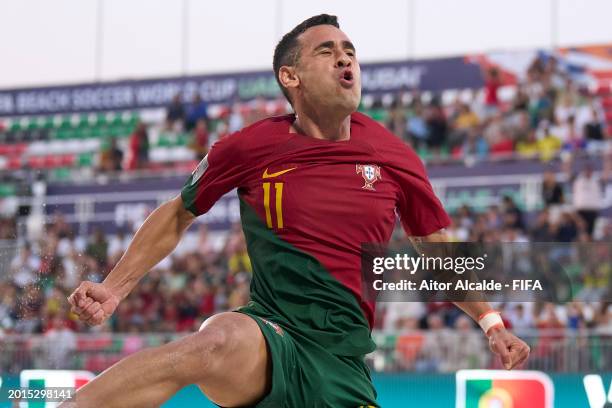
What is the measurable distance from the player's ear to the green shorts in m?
0.93

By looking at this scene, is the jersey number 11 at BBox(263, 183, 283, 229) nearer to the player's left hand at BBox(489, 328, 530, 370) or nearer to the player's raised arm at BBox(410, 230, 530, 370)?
the player's raised arm at BBox(410, 230, 530, 370)

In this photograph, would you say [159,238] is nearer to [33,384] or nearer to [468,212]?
[33,384]

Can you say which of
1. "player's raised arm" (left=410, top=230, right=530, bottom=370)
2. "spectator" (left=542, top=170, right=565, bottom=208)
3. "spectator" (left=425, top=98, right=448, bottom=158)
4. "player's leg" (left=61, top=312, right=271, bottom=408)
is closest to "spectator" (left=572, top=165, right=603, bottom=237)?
"spectator" (left=542, top=170, right=565, bottom=208)

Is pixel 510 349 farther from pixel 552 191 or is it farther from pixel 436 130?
pixel 436 130

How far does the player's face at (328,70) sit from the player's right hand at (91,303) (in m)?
1.10

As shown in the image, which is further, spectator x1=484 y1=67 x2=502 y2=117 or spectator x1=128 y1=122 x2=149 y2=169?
spectator x1=128 y1=122 x2=149 y2=169

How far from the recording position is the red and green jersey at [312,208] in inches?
164

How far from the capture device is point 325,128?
443 cm

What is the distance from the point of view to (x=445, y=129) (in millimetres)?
14805

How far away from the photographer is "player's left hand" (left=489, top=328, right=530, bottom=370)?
4.14 m

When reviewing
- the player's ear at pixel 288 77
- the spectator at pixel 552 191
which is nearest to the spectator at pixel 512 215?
the spectator at pixel 552 191

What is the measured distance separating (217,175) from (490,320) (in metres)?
1.18

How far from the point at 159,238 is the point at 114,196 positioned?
1198cm

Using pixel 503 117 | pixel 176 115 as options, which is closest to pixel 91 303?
pixel 503 117
